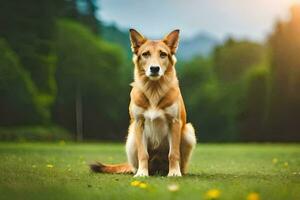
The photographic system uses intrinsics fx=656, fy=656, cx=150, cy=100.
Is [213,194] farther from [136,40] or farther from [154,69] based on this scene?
[136,40]

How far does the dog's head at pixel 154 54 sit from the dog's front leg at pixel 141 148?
786mm

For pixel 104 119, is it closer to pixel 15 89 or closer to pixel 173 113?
pixel 15 89

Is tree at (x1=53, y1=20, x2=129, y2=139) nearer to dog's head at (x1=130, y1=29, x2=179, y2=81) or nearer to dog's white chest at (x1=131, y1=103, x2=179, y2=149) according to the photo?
dog's head at (x1=130, y1=29, x2=179, y2=81)

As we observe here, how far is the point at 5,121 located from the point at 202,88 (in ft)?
98.5

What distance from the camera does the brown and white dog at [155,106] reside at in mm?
10391

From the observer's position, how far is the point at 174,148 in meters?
10.5

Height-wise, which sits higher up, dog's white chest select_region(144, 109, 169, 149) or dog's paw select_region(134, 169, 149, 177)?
dog's white chest select_region(144, 109, 169, 149)

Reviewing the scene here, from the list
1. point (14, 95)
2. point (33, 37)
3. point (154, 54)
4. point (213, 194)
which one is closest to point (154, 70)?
point (154, 54)

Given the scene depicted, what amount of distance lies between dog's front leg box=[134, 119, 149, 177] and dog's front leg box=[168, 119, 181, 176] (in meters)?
0.40

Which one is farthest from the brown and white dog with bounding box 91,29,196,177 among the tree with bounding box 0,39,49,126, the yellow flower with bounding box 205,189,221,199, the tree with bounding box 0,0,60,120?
the tree with bounding box 0,0,60,120

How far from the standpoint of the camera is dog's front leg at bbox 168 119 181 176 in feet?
34.3

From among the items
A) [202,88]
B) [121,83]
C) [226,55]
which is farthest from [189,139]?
[226,55]

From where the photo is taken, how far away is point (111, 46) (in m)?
65.1

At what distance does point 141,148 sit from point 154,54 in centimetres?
152
